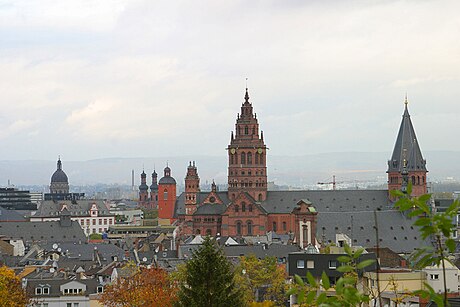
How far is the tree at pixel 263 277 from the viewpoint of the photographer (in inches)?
3007

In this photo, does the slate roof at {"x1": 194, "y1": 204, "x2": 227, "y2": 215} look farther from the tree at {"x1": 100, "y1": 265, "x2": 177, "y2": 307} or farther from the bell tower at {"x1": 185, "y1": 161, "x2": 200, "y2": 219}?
the tree at {"x1": 100, "y1": 265, "x2": 177, "y2": 307}

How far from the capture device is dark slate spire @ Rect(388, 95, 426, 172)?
148875 mm

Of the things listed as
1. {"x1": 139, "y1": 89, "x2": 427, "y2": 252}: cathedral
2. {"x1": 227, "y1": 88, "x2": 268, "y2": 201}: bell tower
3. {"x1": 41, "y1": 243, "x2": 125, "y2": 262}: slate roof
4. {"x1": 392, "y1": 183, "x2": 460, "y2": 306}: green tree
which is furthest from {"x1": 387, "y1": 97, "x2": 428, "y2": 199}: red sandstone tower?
{"x1": 392, "y1": 183, "x2": 460, "y2": 306}: green tree

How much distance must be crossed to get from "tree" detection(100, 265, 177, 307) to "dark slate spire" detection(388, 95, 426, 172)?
271 feet

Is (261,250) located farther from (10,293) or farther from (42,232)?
(42,232)

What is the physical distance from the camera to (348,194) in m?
146

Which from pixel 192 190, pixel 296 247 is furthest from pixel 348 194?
pixel 296 247

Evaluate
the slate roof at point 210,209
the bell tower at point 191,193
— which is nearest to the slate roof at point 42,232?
the bell tower at point 191,193

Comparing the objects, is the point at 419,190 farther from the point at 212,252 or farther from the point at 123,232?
the point at 212,252

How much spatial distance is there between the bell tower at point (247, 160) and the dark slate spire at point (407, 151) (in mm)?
20073

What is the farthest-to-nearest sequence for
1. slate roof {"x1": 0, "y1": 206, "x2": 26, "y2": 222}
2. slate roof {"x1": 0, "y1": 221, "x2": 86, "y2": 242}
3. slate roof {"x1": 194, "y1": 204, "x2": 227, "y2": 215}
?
slate roof {"x1": 0, "y1": 206, "x2": 26, "y2": 222}
slate roof {"x1": 0, "y1": 221, "x2": 86, "y2": 242}
slate roof {"x1": 194, "y1": 204, "x2": 227, "y2": 215}

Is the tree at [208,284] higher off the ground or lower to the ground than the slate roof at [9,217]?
lower

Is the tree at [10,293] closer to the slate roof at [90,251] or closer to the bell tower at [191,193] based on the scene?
the slate roof at [90,251]

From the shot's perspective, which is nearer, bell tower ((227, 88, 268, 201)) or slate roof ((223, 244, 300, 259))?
slate roof ((223, 244, 300, 259))
